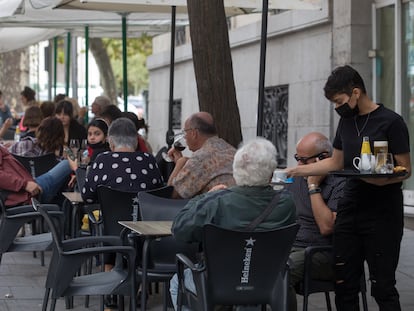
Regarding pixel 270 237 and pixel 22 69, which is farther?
pixel 22 69

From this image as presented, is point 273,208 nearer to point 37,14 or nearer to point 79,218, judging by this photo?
point 79,218

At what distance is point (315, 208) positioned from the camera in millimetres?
6895

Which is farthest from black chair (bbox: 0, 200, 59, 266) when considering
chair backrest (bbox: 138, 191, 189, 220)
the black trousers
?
the black trousers

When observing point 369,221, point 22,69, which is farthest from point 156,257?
point 22,69

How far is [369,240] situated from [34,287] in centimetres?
388

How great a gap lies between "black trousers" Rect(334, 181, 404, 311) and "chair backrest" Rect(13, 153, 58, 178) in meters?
5.09

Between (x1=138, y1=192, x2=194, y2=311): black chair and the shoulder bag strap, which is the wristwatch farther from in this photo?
the shoulder bag strap

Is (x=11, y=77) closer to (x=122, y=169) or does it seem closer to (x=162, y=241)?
(x=122, y=169)

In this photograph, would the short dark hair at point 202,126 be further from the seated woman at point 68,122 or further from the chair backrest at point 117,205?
the seated woman at point 68,122

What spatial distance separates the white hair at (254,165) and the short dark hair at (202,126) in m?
2.16

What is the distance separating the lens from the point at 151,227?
6680mm

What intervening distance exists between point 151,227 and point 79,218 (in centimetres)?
295

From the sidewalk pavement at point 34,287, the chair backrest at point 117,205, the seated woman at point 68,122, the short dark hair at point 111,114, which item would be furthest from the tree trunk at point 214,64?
the seated woman at point 68,122

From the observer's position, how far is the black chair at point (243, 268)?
5.57 meters
